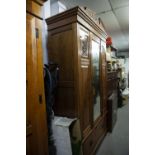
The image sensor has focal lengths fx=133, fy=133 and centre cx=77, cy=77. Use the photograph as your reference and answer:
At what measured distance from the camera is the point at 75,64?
5.10ft

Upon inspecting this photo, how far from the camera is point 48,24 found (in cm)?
177

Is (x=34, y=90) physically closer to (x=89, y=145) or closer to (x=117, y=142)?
(x=89, y=145)

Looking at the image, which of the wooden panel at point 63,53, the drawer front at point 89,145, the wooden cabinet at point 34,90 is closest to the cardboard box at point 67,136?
the drawer front at point 89,145

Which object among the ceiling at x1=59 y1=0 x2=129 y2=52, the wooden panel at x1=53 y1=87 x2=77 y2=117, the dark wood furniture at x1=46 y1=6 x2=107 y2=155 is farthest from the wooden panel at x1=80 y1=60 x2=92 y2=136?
the ceiling at x1=59 y1=0 x2=129 y2=52

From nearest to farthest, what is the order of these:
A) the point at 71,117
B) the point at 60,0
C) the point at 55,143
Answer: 1. the point at 55,143
2. the point at 71,117
3. the point at 60,0

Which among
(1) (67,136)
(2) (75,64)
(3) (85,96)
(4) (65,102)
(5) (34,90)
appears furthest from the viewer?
(3) (85,96)

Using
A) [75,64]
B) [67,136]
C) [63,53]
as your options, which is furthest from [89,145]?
[63,53]

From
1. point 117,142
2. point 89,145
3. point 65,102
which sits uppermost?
point 65,102

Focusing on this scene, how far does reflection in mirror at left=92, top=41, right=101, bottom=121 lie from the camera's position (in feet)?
7.04

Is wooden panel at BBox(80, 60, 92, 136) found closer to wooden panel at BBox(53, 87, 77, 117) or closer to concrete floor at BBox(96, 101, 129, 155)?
wooden panel at BBox(53, 87, 77, 117)

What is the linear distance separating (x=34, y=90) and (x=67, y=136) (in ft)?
2.41
